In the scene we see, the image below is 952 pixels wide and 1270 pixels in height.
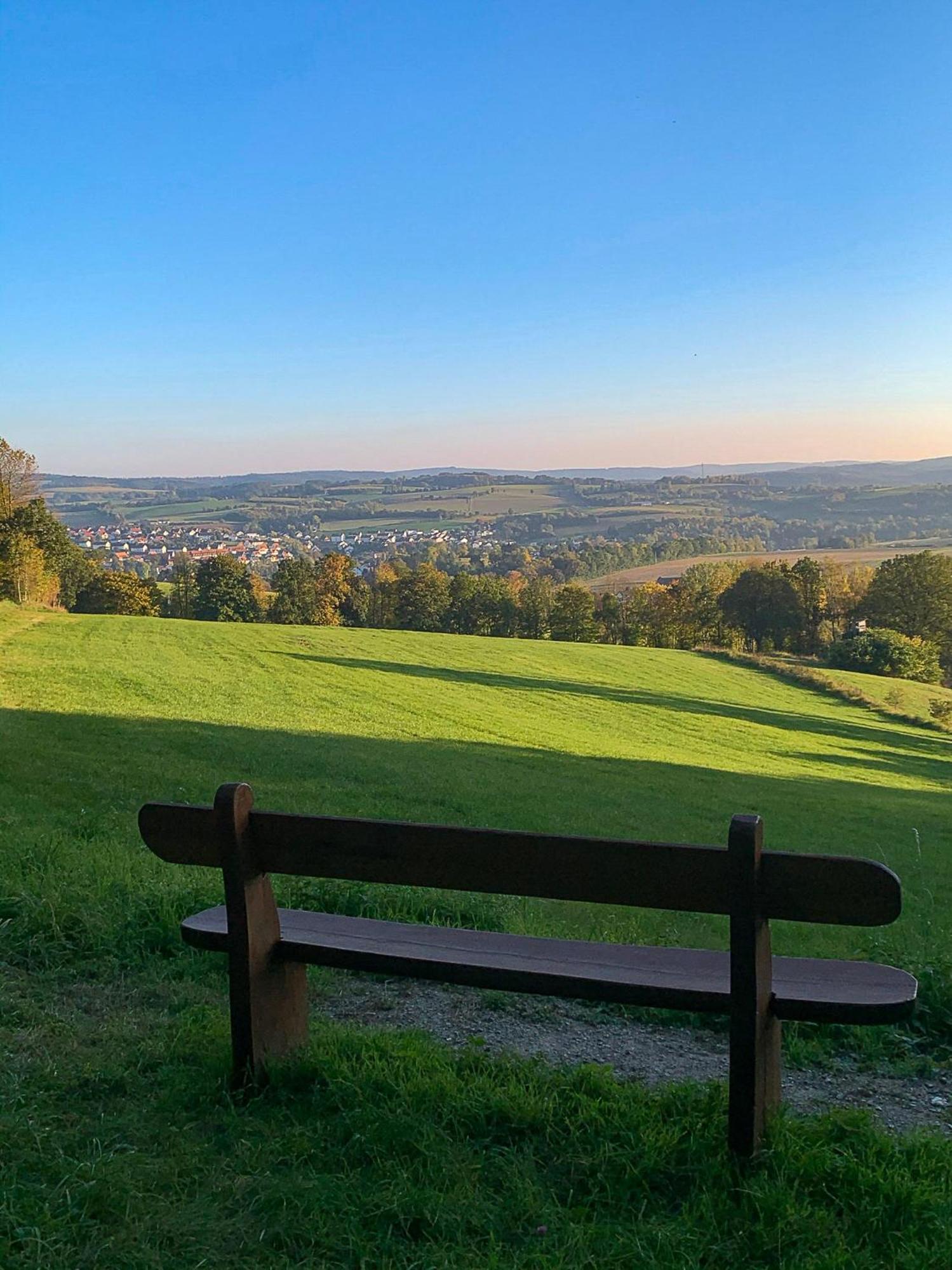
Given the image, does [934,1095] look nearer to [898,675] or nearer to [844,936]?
[844,936]

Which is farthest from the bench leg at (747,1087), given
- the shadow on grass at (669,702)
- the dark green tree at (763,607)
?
the dark green tree at (763,607)

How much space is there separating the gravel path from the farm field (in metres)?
75.7

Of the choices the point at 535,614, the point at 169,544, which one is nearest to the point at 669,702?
the point at 535,614

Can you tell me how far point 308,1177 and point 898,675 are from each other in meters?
64.2

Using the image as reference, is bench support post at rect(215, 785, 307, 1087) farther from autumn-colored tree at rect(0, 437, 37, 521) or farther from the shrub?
the shrub

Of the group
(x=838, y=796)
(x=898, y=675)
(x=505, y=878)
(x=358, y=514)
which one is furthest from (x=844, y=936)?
(x=358, y=514)

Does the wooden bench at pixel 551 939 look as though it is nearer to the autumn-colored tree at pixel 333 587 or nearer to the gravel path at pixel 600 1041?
the gravel path at pixel 600 1041

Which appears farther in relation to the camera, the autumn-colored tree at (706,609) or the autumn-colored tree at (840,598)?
the autumn-colored tree at (706,609)

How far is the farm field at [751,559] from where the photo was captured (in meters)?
87.9

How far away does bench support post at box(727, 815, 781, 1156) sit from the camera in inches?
116

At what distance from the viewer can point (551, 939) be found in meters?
3.79

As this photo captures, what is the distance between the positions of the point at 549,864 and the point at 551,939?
2.46ft

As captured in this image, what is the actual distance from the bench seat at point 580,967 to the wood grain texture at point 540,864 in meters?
0.29

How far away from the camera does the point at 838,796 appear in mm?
25156
